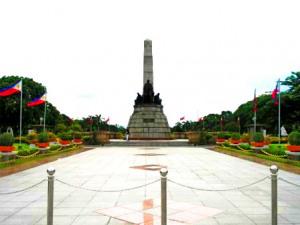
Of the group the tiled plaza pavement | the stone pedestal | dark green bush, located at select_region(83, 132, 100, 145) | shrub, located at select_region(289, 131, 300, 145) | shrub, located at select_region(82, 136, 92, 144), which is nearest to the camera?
the tiled plaza pavement

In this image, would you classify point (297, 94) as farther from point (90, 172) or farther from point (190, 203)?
point (190, 203)

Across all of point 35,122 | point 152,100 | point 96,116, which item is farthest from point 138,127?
point 96,116

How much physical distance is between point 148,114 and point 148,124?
121 centimetres

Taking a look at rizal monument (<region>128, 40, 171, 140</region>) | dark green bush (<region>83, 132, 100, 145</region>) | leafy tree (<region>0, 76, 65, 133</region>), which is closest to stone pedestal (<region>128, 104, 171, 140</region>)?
rizal monument (<region>128, 40, 171, 140</region>)

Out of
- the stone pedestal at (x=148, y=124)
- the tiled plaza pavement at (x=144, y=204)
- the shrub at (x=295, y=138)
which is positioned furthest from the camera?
the stone pedestal at (x=148, y=124)

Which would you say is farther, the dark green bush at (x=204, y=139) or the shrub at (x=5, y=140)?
the dark green bush at (x=204, y=139)

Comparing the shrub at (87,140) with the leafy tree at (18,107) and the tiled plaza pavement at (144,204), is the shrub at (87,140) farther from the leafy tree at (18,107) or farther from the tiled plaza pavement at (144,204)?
the tiled plaza pavement at (144,204)

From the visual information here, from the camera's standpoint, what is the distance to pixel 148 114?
140 feet

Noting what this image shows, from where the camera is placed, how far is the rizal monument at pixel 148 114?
139 feet

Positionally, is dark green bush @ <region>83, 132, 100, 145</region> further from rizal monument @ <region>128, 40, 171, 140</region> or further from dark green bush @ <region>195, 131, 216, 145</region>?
dark green bush @ <region>195, 131, 216, 145</region>

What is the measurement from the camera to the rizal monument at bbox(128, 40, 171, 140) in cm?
4231

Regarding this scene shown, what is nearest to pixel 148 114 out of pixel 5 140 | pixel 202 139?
pixel 202 139

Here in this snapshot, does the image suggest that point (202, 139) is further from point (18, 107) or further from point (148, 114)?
point (18, 107)

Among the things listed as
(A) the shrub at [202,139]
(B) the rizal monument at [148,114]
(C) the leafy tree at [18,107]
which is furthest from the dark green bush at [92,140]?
(C) the leafy tree at [18,107]
